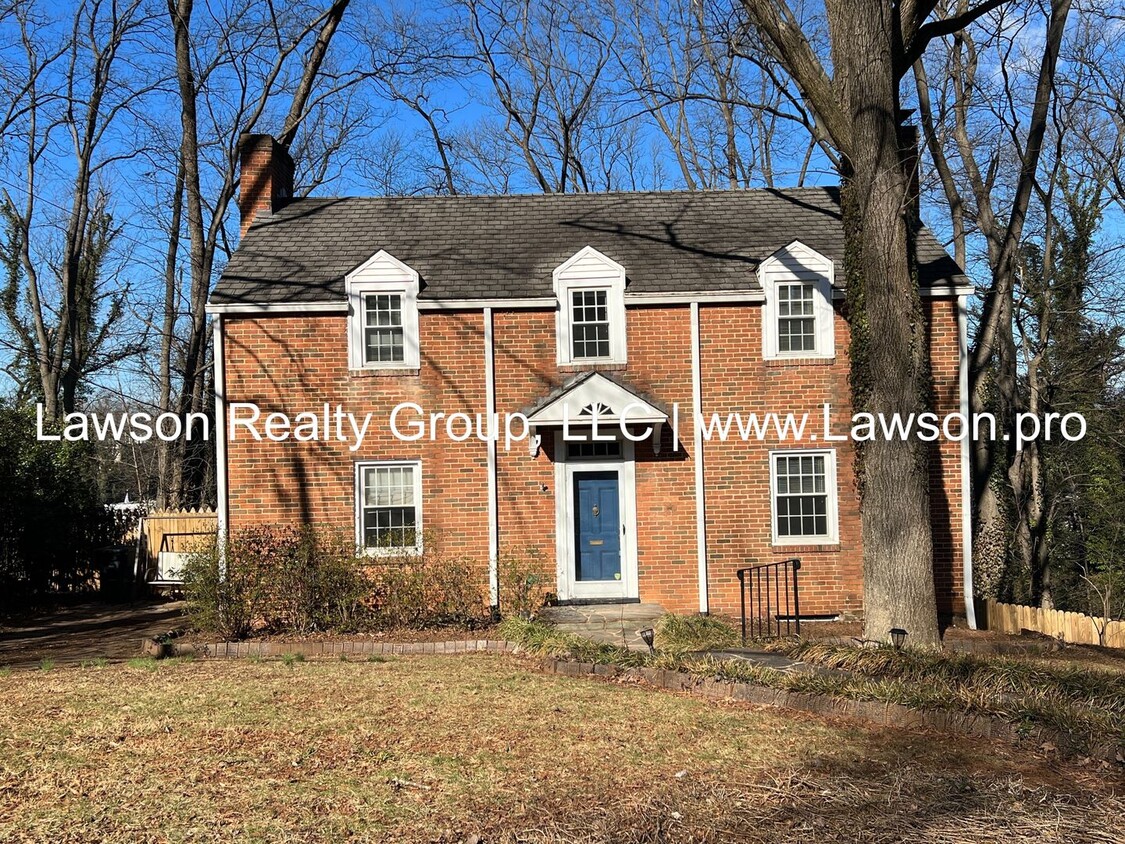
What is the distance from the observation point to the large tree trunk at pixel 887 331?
1177 centimetres

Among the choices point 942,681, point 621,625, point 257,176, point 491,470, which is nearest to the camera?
point 942,681

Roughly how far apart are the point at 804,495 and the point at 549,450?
4.24 meters

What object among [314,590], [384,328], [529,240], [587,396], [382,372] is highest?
[529,240]

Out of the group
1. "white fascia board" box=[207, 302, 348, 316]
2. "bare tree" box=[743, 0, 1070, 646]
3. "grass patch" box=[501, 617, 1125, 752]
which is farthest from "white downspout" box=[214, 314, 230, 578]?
"bare tree" box=[743, 0, 1070, 646]

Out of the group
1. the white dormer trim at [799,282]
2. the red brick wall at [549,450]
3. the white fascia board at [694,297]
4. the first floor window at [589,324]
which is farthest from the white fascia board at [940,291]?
the first floor window at [589,324]

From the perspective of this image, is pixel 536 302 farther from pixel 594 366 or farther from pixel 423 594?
pixel 423 594

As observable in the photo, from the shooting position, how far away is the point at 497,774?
21.2 ft

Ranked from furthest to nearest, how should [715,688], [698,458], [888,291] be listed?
[698,458], [888,291], [715,688]

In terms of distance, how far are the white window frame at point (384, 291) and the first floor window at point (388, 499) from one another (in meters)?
1.72

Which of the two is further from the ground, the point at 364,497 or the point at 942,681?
the point at 364,497

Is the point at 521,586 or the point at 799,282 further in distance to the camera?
the point at 799,282

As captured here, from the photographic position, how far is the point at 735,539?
16172mm

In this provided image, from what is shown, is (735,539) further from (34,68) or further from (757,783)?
(34,68)

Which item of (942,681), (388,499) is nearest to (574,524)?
(388,499)
